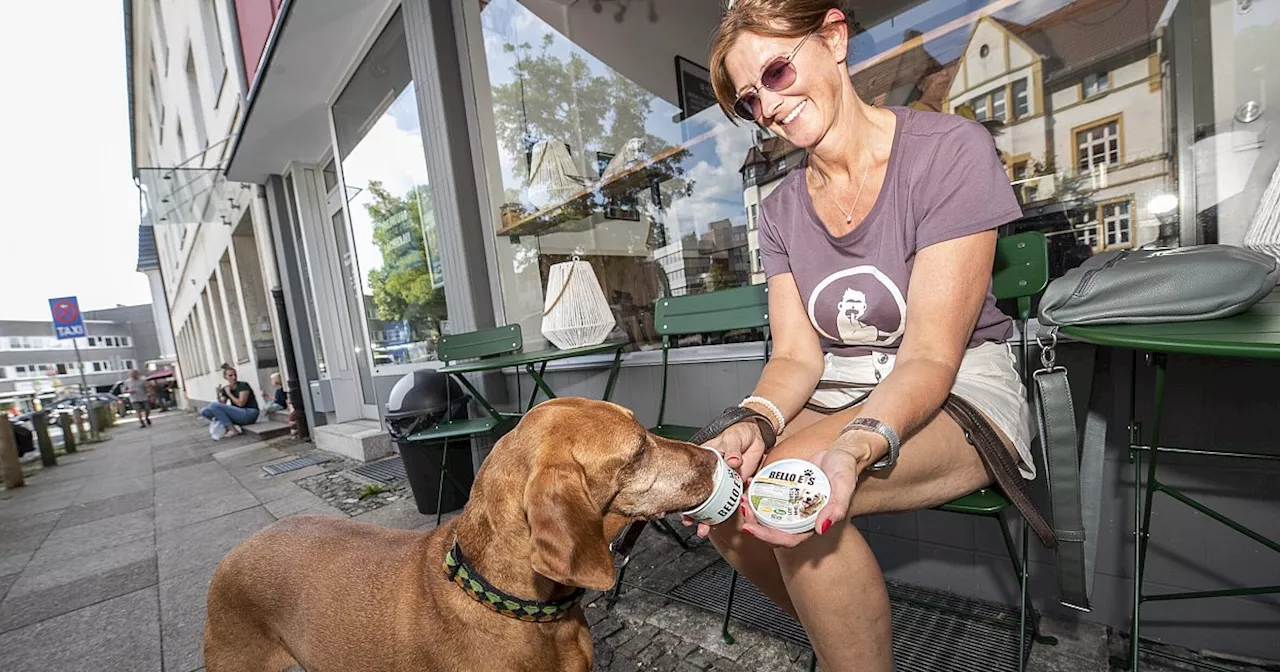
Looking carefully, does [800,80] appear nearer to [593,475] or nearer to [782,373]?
[782,373]

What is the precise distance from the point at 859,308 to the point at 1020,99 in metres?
2.10

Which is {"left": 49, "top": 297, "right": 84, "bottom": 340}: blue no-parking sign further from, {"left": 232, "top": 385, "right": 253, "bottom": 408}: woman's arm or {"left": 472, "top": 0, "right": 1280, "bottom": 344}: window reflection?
{"left": 472, "top": 0, "right": 1280, "bottom": 344}: window reflection

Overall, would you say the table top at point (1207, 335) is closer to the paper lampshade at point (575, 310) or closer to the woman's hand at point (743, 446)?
the woman's hand at point (743, 446)

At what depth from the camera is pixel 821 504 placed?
1.06 m

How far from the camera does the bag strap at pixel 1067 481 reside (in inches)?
54.3

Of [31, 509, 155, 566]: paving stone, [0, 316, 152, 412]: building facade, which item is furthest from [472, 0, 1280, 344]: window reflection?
[0, 316, 152, 412]: building facade

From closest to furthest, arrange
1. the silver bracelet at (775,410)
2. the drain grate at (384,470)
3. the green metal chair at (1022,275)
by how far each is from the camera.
Result: 1. the silver bracelet at (775,410)
2. the green metal chair at (1022,275)
3. the drain grate at (384,470)

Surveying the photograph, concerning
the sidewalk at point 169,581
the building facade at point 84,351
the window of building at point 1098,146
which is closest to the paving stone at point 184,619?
the sidewalk at point 169,581

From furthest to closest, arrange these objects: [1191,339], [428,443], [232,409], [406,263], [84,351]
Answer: [84,351] < [232,409] < [406,263] < [428,443] < [1191,339]

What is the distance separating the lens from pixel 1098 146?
7.79 ft

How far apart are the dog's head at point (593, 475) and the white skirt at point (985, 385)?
607mm

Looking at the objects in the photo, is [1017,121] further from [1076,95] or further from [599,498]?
[599,498]

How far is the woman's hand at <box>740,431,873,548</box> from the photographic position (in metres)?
1.06

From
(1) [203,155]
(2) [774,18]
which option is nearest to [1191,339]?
(2) [774,18]
